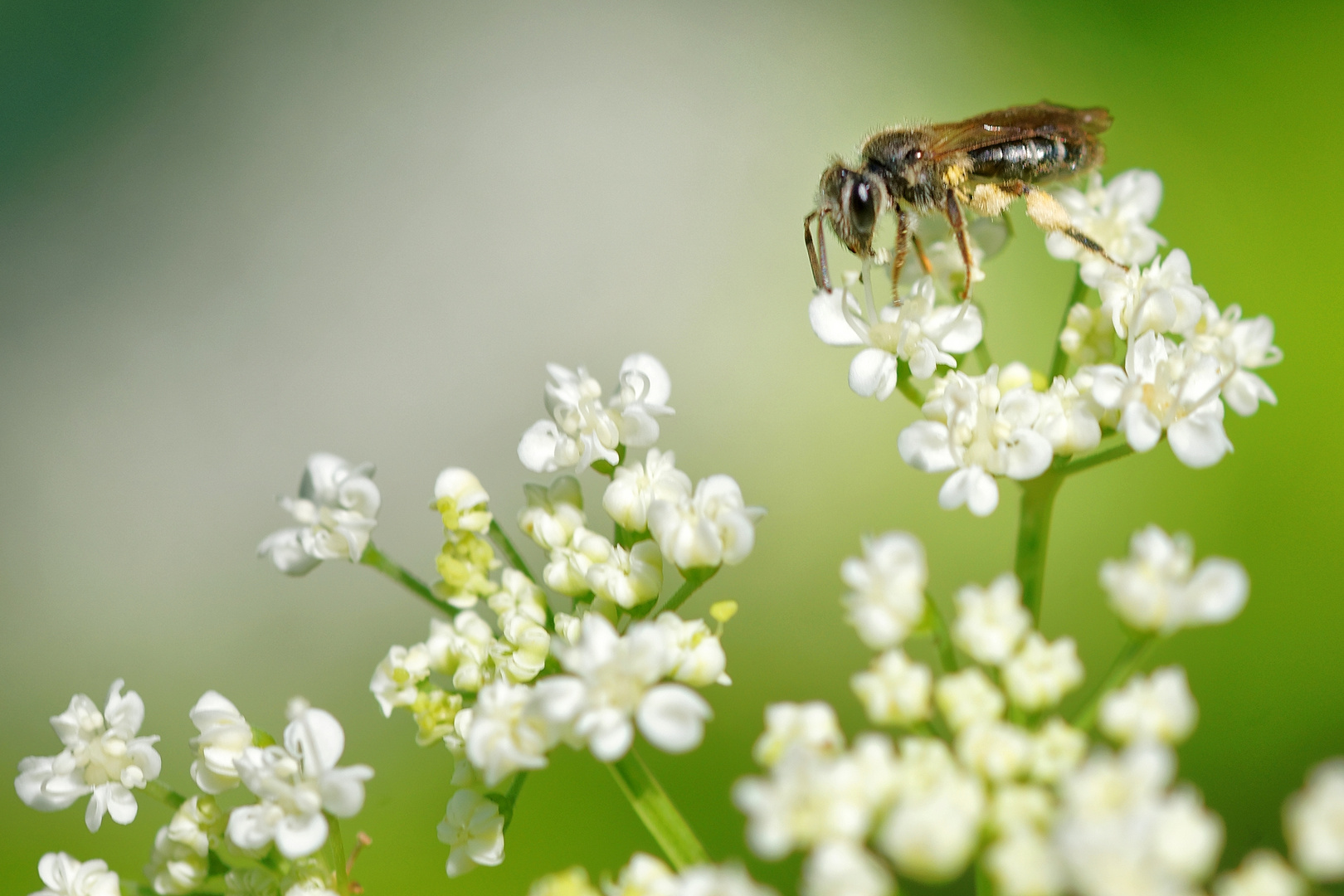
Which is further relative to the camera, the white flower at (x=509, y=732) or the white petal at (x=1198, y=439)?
the white petal at (x=1198, y=439)

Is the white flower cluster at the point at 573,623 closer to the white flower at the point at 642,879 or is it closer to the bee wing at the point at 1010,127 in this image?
the white flower at the point at 642,879

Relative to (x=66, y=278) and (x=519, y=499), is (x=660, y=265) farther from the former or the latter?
(x=66, y=278)

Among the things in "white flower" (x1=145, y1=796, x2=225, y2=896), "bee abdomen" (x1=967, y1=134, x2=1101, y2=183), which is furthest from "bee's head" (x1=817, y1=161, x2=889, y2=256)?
"white flower" (x1=145, y1=796, x2=225, y2=896)

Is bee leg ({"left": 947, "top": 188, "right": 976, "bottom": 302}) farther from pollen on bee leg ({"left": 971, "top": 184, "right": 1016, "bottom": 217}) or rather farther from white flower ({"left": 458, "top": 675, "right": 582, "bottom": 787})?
white flower ({"left": 458, "top": 675, "right": 582, "bottom": 787})

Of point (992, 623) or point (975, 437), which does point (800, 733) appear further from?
point (975, 437)

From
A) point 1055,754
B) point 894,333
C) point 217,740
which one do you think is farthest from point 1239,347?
point 217,740

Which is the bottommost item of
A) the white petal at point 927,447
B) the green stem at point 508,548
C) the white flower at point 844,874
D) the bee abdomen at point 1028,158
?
the white flower at point 844,874

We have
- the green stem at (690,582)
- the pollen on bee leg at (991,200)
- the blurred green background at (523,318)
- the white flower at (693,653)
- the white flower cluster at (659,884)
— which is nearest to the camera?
the white flower cluster at (659,884)

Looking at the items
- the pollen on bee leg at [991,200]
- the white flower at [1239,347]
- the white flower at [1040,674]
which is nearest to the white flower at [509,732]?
the white flower at [1040,674]
